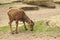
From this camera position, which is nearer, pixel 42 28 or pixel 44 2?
pixel 42 28

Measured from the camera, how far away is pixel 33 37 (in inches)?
314

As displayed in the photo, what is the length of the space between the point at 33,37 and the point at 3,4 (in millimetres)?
10285

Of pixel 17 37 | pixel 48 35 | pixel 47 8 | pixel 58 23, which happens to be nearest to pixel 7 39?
pixel 17 37

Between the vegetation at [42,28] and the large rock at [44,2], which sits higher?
the vegetation at [42,28]

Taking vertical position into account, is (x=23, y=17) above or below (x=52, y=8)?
above

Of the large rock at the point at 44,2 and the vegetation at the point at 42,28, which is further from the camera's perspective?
the large rock at the point at 44,2

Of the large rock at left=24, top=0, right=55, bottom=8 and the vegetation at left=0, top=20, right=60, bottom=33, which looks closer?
the vegetation at left=0, top=20, right=60, bottom=33

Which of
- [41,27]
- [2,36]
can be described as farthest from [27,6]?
[2,36]

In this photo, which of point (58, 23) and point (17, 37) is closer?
point (17, 37)

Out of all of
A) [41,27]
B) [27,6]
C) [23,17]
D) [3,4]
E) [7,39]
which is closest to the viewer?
[7,39]

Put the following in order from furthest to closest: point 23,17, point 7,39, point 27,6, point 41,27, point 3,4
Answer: point 3,4
point 27,6
point 41,27
point 23,17
point 7,39

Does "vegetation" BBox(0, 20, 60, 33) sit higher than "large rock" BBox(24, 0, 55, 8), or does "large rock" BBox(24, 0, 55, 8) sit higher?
"vegetation" BBox(0, 20, 60, 33)

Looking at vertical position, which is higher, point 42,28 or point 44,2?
point 42,28

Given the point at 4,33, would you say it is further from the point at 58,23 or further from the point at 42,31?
the point at 58,23
